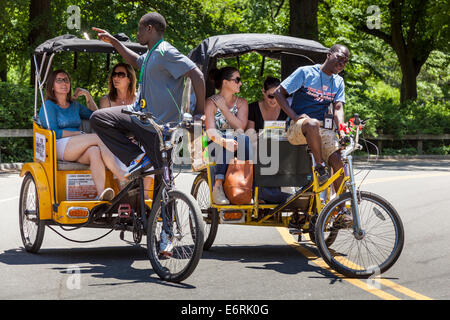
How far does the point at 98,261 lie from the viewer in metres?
7.20

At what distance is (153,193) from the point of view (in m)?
6.84

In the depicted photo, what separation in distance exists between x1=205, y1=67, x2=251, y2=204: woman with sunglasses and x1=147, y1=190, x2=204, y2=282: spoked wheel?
133 centimetres

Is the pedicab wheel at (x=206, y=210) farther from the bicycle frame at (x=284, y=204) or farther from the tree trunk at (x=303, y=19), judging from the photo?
the tree trunk at (x=303, y=19)

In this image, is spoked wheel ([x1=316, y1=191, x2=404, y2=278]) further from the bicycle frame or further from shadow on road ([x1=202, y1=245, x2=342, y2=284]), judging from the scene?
the bicycle frame

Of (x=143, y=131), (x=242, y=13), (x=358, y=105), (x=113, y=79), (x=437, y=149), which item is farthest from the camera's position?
(x=242, y=13)

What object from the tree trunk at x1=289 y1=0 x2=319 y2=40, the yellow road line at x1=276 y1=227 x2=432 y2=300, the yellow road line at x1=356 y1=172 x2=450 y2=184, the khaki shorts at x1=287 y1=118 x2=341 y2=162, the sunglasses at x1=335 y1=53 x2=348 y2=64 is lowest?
the yellow road line at x1=356 y1=172 x2=450 y2=184

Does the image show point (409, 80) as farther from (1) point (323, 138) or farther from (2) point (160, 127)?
(2) point (160, 127)

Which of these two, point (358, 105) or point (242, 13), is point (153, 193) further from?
point (242, 13)

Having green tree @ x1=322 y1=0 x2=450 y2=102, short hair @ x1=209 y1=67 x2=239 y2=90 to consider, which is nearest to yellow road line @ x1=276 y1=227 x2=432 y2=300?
short hair @ x1=209 y1=67 x2=239 y2=90

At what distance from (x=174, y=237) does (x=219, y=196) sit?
1.41 meters

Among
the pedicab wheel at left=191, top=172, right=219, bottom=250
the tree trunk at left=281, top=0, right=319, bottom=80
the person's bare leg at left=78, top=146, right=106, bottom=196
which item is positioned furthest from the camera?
the tree trunk at left=281, top=0, right=319, bottom=80

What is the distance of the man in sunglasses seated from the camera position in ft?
22.9
